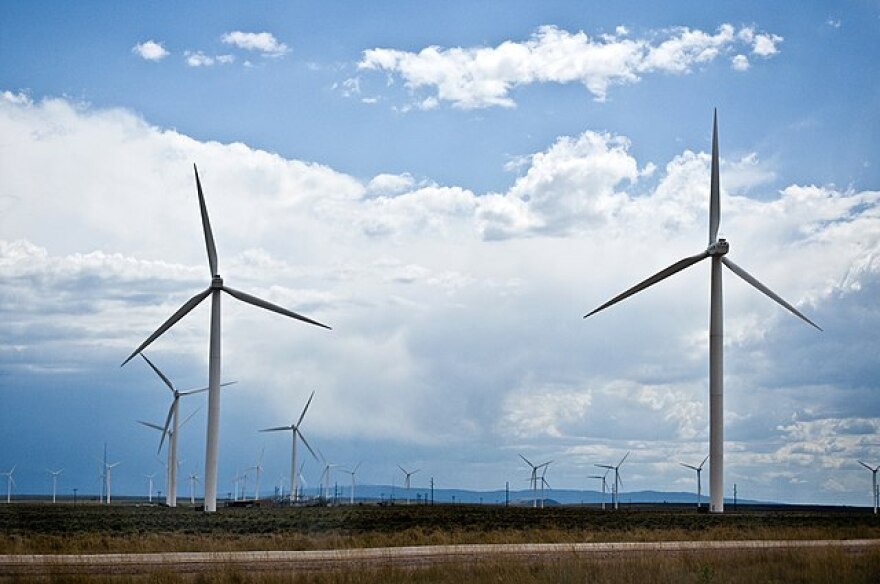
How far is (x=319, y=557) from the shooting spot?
138 ft

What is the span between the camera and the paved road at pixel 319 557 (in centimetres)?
3684

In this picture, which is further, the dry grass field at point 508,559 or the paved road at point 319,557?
the paved road at point 319,557

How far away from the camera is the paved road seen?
3684cm

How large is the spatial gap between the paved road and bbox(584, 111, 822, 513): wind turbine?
1351 inches

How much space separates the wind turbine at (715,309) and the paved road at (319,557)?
34.3 meters

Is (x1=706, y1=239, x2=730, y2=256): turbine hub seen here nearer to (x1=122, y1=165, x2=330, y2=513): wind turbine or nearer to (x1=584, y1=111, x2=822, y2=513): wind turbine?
(x1=584, y1=111, x2=822, y2=513): wind turbine

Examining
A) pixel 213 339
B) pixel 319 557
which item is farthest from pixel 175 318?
pixel 319 557

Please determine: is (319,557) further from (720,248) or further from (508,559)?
(720,248)

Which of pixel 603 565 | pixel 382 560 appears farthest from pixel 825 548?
pixel 382 560

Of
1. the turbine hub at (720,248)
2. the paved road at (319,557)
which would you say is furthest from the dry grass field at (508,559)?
the turbine hub at (720,248)

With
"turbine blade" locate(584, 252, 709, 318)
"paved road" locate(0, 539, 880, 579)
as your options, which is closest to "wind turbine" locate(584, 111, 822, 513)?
"turbine blade" locate(584, 252, 709, 318)

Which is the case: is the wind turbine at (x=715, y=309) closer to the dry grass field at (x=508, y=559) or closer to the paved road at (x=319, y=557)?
the dry grass field at (x=508, y=559)

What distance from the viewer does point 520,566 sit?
119ft

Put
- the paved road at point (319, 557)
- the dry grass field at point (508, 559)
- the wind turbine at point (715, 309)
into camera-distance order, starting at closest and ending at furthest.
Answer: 1. the dry grass field at point (508, 559)
2. the paved road at point (319, 557)
3. the wind turbine at point (715, 309)
